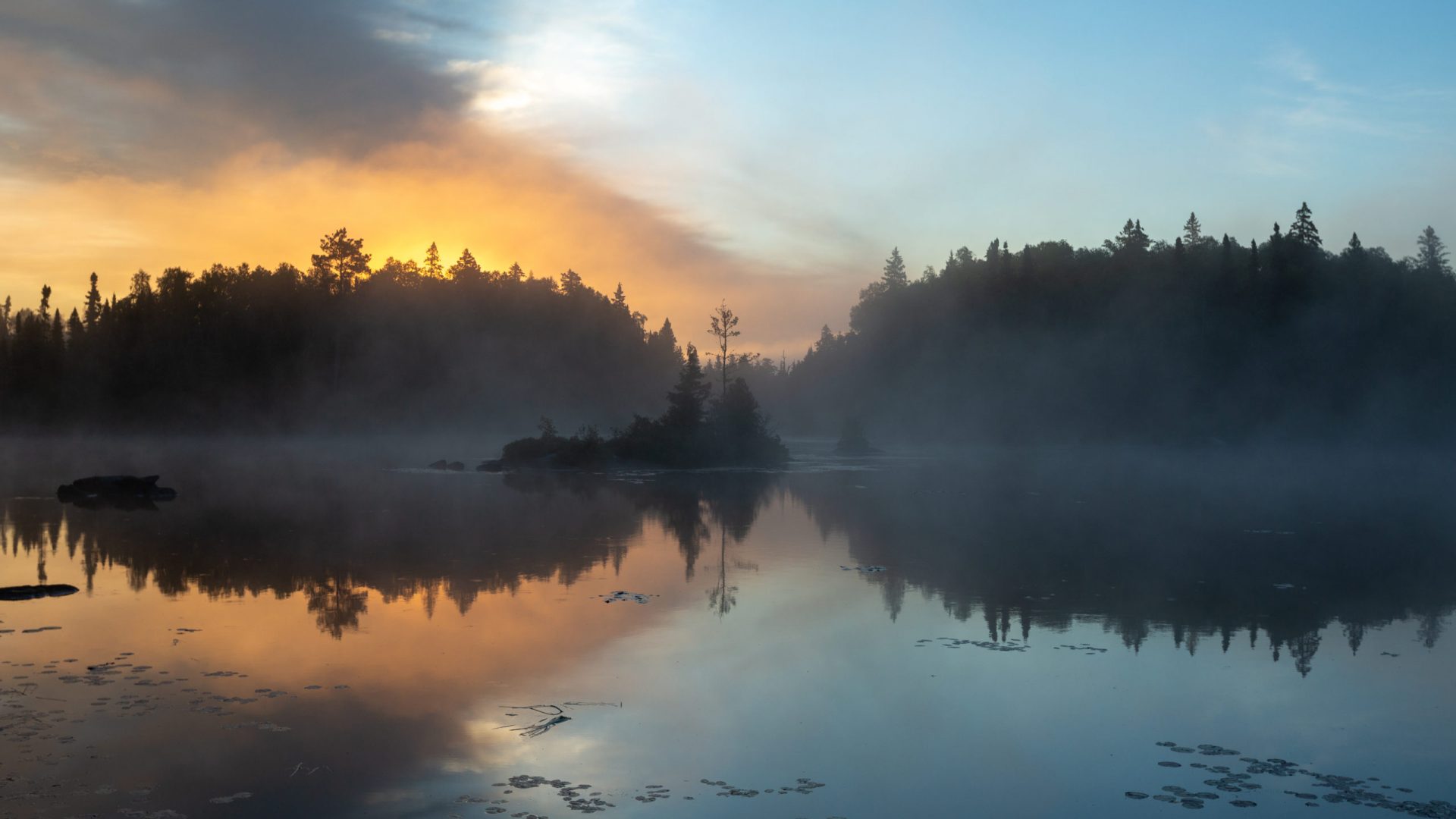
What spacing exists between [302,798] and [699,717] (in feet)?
13.9

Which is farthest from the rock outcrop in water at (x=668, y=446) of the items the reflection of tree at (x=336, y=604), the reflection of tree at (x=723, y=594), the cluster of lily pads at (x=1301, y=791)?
the cluster of lily pads at (x=1301, y=791)

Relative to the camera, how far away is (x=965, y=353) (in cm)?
14075

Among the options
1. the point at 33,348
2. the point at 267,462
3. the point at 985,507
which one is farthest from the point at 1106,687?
the point at 33,348

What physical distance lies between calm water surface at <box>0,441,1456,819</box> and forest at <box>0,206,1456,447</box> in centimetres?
9389

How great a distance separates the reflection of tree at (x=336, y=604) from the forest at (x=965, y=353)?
97128 millimetres

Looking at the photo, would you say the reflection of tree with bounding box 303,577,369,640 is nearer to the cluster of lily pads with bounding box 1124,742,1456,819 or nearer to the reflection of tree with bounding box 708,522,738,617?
the reflection of tree with bounding box 708,522,738,617

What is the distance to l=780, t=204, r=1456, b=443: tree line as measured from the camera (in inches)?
4611

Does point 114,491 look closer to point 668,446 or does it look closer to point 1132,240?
point 668,446

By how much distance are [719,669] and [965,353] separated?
132037 mm

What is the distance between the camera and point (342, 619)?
1622 cm

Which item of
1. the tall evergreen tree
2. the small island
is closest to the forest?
the tall evergreen tree

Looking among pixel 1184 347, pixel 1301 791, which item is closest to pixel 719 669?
pixel 1301 791

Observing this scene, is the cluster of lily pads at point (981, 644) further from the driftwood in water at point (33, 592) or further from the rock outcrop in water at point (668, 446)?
the rock outcrop in water at point (668, 446)

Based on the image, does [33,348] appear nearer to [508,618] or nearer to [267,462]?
[267,462]
